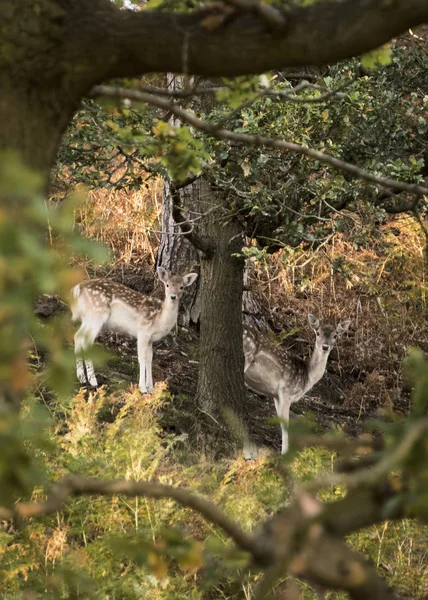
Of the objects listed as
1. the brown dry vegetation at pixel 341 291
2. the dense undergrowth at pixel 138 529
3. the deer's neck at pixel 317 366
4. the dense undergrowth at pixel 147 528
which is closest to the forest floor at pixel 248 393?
the brown dry vegetation at pixel 341 291

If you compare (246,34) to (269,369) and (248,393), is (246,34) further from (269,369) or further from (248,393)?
(248,393)

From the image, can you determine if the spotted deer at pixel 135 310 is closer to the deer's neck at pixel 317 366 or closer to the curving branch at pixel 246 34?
the deer's neck at pixel 317 366

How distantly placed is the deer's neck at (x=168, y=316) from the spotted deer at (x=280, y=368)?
2.90 feet

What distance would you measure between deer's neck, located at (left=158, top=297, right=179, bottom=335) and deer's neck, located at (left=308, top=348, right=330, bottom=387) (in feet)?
5.86

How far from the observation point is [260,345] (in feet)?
39.4

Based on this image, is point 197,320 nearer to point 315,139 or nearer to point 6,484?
point 315,139

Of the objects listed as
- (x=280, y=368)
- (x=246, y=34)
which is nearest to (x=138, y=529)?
(x=246, y=34)

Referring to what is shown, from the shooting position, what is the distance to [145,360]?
11.7m

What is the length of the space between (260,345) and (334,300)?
3310 millimetres

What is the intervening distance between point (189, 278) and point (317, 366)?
193 centimetres

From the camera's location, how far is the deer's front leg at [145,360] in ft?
36.6

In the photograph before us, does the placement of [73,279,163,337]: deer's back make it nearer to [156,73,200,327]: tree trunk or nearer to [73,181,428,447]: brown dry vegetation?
[156,73,200,327]: tree trunk

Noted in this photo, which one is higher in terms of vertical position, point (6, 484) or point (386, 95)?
point (386, 95)

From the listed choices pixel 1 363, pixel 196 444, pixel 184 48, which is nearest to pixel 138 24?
pixel 184 48
